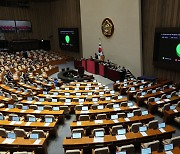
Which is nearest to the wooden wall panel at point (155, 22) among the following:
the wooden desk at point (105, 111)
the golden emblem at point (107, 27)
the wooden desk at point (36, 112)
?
the golden emblem at point (107, 27)

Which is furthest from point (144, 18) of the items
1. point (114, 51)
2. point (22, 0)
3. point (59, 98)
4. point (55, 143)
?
point (22, 0)

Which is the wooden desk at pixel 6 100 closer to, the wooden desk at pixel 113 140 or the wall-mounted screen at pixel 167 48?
the wooden desk at pixel 113 140

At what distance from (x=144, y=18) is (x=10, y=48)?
59.2 feet

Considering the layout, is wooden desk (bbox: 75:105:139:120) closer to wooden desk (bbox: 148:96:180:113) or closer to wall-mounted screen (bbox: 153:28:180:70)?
wooden desk (bbox: 148:96:180:113)

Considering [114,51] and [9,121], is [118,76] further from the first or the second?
[9,121]

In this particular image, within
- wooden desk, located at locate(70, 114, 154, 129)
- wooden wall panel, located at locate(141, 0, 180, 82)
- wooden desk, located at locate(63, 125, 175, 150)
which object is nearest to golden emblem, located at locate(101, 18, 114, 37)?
wooden wall panel, located at locate(141, 0, 180, 82)

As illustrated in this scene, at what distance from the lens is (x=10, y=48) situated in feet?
88.3

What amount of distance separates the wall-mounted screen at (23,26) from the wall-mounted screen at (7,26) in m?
0.58

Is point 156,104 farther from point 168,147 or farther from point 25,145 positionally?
point 25,145

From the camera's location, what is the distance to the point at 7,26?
27281mm

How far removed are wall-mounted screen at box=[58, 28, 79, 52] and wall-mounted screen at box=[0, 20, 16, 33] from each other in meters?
6.40

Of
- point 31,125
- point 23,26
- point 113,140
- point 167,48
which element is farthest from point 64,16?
point 113,140

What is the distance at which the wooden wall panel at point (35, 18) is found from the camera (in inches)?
1101

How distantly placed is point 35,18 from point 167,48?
2082cm
